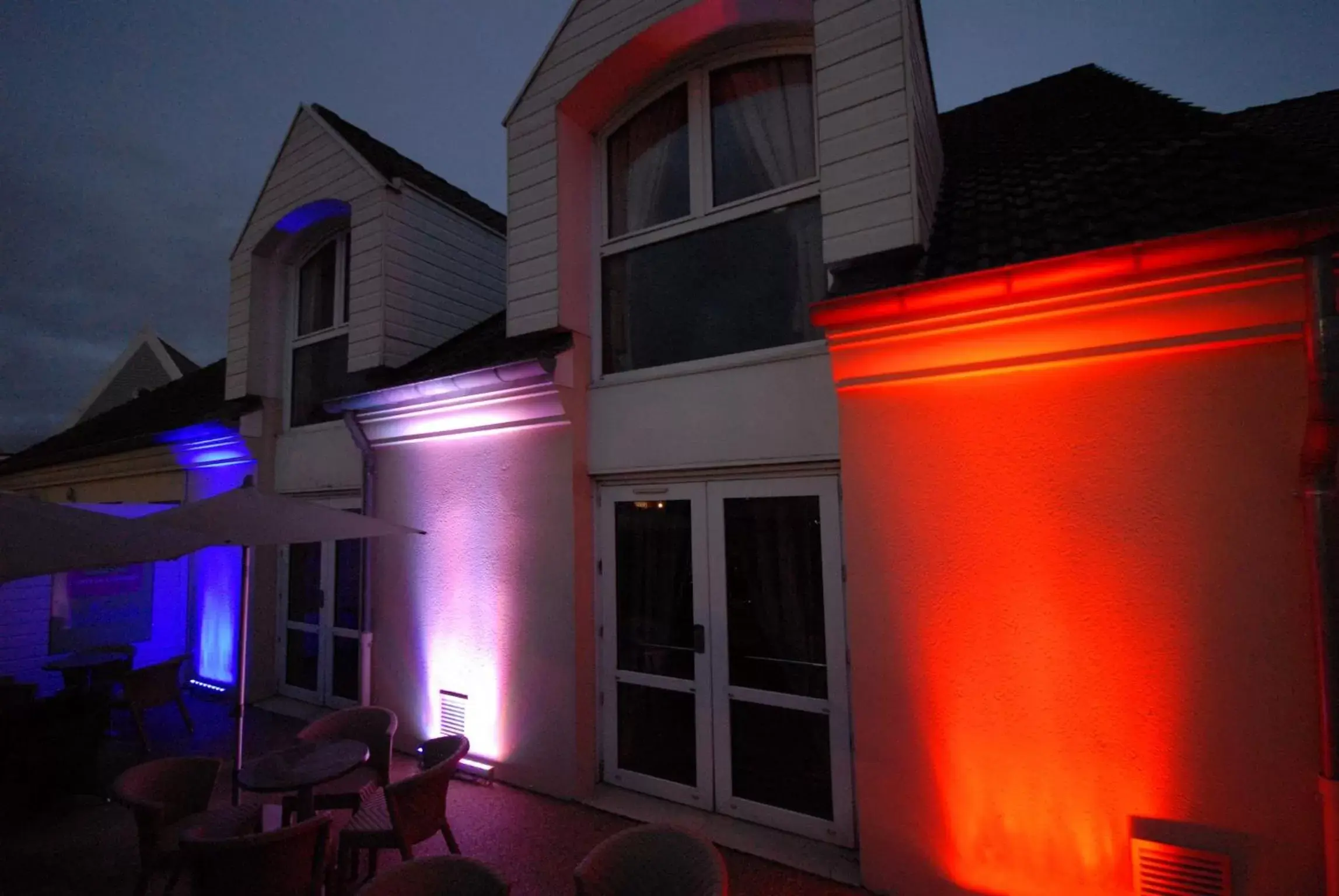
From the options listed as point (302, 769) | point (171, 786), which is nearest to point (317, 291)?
point (171, 786)

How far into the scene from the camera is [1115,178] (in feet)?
12.7

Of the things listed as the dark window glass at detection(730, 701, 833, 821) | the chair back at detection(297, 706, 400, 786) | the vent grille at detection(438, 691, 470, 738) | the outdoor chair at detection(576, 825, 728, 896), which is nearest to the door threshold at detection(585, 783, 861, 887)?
the dark window glass at detection(730, 701, 833, 821)

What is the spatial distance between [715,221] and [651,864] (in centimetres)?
427

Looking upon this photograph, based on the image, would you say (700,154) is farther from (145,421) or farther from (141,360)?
(141,360)

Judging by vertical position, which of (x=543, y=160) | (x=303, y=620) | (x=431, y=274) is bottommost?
(x=303, y=620)

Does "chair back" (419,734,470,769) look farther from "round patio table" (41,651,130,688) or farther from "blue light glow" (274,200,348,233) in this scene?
"blue light glow" (274,200,348,233)

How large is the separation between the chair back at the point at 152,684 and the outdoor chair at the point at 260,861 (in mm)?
4236

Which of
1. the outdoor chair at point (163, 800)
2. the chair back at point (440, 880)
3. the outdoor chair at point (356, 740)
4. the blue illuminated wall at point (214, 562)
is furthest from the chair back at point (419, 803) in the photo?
the blue illuminated wall at point (214, 562)

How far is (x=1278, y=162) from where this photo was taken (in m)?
3.45

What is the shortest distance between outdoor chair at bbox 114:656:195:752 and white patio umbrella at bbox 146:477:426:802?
2.71 meters

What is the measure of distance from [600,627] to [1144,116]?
19.3ft

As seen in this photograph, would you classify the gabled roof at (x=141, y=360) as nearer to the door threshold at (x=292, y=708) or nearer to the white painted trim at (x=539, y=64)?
the door threshold at (x=292, y=708)

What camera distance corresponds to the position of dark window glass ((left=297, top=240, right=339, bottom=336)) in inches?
307

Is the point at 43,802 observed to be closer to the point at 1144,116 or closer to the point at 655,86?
the point at 655,86
